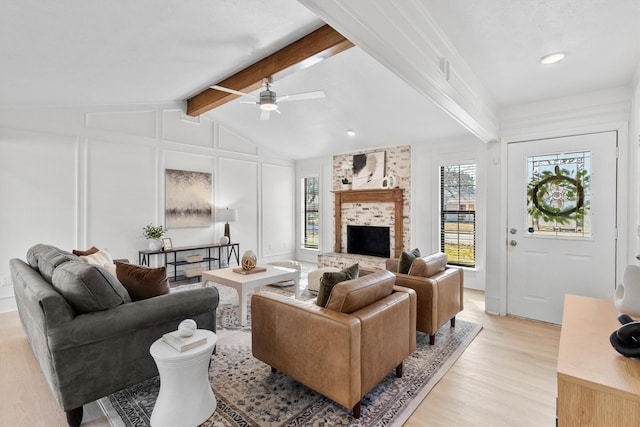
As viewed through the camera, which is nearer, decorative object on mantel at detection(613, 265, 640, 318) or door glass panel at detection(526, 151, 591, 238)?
decorative object on mantel at detection(613, 265, 640, 318)

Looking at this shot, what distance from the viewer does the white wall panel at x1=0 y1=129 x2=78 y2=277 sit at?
391 centimetres

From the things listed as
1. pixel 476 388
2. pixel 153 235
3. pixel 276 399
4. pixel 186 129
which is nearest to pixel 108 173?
pixel 153 235

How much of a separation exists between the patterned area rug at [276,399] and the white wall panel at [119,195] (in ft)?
10.7

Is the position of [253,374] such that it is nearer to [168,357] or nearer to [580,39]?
[168,357]

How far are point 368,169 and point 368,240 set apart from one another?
1.46 meters

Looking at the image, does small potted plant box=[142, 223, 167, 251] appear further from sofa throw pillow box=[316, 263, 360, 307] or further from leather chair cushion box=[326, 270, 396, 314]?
leather chair cushion box=[326, 270, 396, 314]

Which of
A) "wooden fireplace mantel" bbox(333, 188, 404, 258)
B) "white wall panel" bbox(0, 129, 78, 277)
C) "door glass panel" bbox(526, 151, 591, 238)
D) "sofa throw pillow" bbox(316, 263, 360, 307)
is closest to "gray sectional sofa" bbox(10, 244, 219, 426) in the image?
"sofa throw pillow" bbox(316, 263, 360, 307)

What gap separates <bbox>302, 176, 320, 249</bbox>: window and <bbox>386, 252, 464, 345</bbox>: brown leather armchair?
4429 millimetres

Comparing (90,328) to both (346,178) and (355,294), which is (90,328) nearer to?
(355,294)

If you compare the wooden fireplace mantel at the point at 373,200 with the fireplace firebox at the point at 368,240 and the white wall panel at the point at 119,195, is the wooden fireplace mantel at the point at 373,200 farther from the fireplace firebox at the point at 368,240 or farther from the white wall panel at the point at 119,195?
the white wall panel at the point at 119,195

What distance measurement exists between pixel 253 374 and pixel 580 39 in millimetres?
3570

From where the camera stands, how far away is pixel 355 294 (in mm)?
1998

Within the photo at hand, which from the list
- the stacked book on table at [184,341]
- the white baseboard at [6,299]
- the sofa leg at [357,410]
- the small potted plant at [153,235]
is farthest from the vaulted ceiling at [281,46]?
the white baseboard at [6,299]

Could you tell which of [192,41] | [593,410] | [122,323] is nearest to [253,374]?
[122,323]
